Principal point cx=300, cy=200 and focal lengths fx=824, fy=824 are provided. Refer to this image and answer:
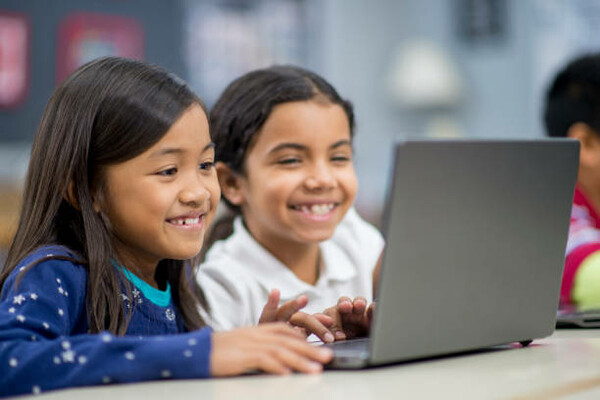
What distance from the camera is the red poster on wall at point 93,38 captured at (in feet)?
15.1

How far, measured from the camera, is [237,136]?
57.7 inches

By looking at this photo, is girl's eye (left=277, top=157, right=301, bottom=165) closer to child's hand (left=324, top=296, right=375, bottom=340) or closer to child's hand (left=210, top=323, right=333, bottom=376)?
child's hand (left=324, top=296, right=375, bottom=340)

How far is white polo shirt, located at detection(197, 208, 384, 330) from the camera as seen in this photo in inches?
53.9

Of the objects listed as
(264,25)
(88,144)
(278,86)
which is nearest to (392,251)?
(88,144)

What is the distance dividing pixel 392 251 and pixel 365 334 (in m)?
0.36

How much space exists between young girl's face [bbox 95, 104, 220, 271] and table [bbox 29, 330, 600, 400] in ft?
1.15

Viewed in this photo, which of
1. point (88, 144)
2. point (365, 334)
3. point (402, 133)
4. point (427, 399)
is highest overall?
point (88, 144)

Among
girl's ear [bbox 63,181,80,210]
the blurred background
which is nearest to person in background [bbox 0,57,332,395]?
girl's ear [bbox 63,181,80,210]

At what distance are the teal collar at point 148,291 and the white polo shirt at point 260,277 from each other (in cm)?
19

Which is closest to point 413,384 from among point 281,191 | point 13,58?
point 281,191

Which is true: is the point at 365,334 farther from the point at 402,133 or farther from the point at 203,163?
the point at 402,133

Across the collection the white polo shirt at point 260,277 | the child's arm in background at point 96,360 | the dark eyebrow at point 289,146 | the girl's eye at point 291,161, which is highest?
the dark eyebrow at point 289,146

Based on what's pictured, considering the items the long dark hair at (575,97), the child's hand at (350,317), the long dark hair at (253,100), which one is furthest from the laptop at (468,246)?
the long dark hair at (575,97)

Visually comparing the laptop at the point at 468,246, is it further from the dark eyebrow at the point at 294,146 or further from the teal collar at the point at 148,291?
the dark eyebrow at the point at 294,146
